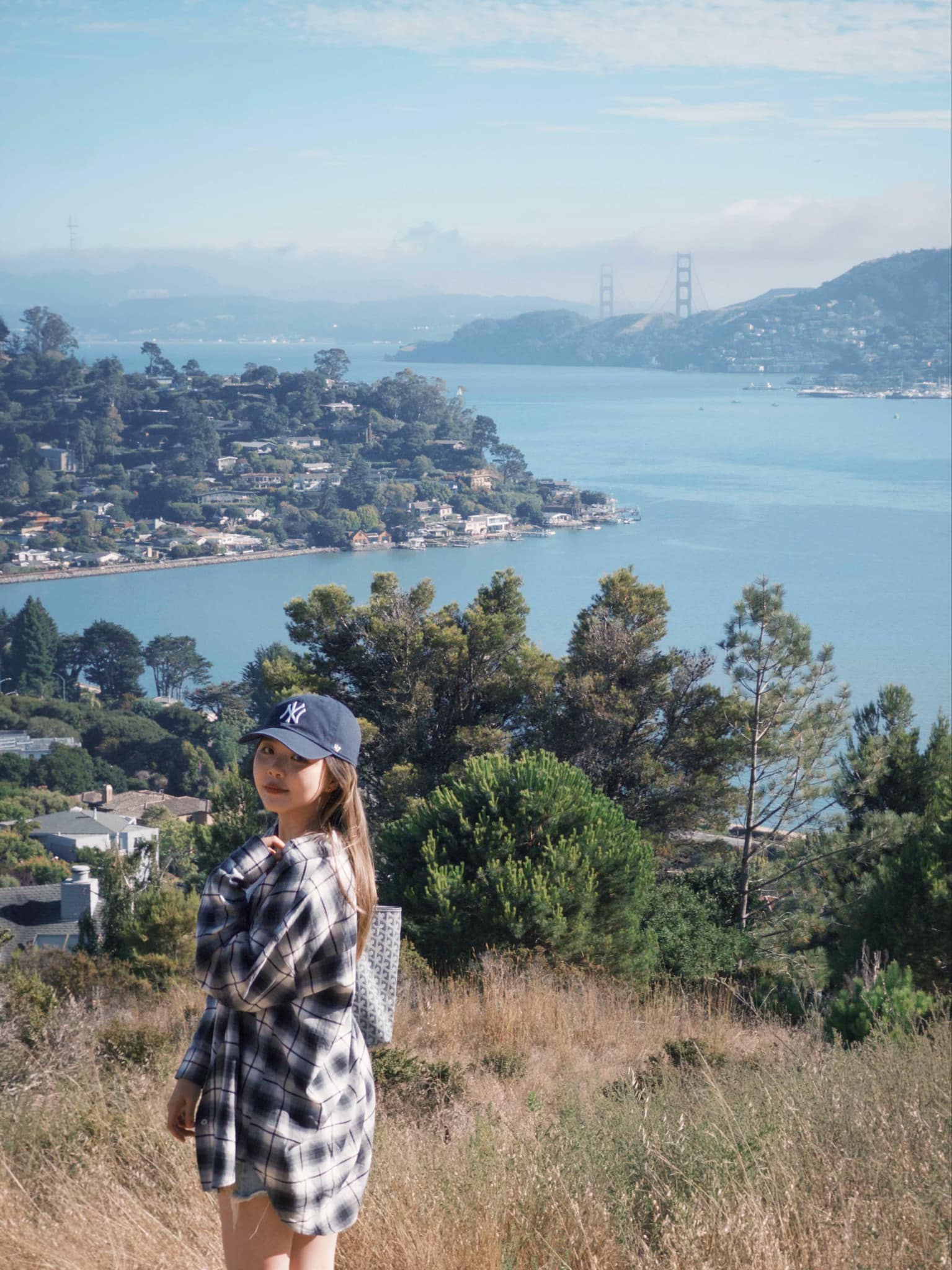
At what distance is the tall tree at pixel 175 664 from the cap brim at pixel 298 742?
127 feet

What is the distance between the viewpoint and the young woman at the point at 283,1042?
1.04 metres

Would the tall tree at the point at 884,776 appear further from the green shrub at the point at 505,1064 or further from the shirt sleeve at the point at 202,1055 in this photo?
the shirt sleeve at the point at 202,1055

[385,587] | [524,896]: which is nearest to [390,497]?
[385,587]

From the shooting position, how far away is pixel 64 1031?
229 centimetres

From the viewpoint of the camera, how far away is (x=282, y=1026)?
1061mm

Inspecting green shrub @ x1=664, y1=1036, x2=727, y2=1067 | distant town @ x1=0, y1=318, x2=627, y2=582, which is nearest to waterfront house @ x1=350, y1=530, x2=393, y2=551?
distant town @ x1=0, y1=318, x2=627, y2=582

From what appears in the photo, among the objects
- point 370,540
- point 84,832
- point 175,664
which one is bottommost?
point 84,832

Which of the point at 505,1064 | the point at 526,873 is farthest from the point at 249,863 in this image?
the point at 526,873

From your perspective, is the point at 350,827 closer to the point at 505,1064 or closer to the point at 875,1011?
the point at 505,1064

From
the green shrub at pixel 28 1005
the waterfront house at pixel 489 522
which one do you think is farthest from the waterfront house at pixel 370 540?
the green shrub at pixel 28 1005

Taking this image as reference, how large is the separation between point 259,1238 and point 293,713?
0.48 m

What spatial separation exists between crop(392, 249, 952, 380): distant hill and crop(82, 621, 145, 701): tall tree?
81.7 meters

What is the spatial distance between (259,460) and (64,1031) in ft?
230

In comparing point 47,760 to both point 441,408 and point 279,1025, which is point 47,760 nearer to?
point 279,1025
